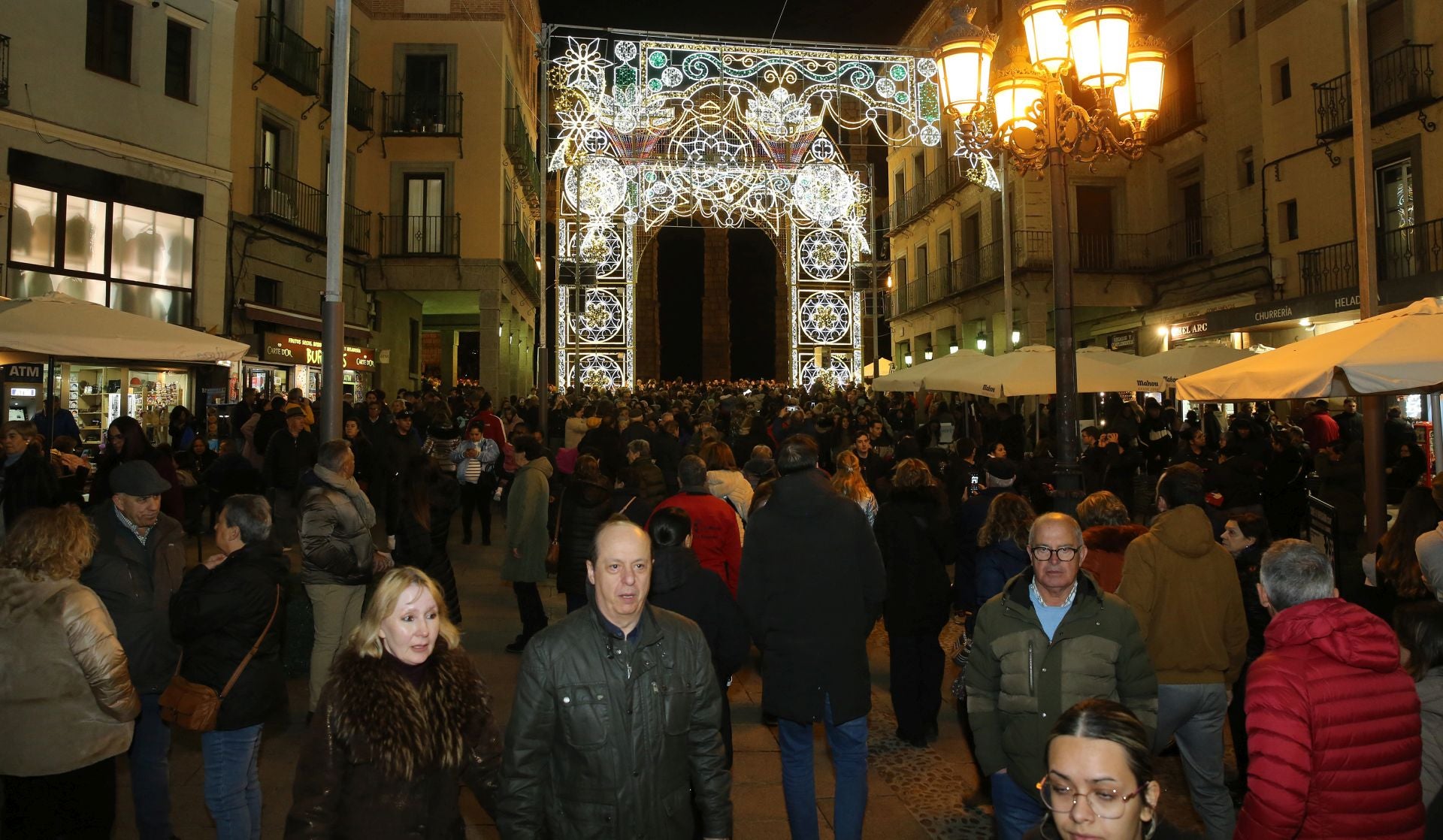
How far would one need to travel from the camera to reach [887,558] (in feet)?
19.1

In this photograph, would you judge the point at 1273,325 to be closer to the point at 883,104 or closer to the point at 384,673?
the point at 883,104

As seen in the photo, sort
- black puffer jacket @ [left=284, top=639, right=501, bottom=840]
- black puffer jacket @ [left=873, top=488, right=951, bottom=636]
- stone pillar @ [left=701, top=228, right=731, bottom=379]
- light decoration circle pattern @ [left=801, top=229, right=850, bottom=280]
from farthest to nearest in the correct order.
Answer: stone pillar @ [left=701, top=228, right=731, bottom=379] < light decoration circle pattern @ [left=801, top=229, right=850, bottom=280] < black puffer jacket @ [left=873, top=488, right=951, bottom=636] < black puffer jacket @ [left=284, top=639, right=501, bottom=840]

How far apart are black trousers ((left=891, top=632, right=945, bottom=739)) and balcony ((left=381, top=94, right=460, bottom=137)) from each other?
2001 cm

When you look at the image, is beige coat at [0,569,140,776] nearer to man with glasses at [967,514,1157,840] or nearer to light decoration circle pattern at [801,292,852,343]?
man with glasses at [967,514,1157,840]

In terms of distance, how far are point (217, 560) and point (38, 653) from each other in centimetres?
68

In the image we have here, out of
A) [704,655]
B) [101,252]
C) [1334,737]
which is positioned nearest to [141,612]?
[704,655]

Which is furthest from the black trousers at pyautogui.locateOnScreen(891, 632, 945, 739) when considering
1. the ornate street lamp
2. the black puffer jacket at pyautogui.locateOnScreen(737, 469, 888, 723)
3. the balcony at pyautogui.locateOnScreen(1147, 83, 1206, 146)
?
the balcony at pyautogui.locateOnScreen(1147, 83, 1206, 146)

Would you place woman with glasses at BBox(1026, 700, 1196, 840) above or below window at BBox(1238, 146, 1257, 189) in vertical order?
below

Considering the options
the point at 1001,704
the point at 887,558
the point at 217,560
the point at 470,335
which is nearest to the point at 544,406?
the point at 887,558

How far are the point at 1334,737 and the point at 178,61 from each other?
729 inches

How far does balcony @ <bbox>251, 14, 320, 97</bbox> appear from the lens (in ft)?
58.2

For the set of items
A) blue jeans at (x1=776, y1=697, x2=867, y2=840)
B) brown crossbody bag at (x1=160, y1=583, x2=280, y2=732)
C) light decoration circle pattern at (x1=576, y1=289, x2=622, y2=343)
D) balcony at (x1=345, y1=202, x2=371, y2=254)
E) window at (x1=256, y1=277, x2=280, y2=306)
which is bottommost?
blue jeans at (x1=776, y1=697, x2=867, y2=840)

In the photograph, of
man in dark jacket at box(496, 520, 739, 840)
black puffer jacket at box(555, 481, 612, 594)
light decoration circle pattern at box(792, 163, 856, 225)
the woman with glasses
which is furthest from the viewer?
light decoration circle pattern at box(792, 163, 856, 225)

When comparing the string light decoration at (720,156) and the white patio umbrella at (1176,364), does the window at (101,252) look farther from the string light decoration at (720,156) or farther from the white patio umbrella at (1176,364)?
the white patio umbrella at (1176,364)
